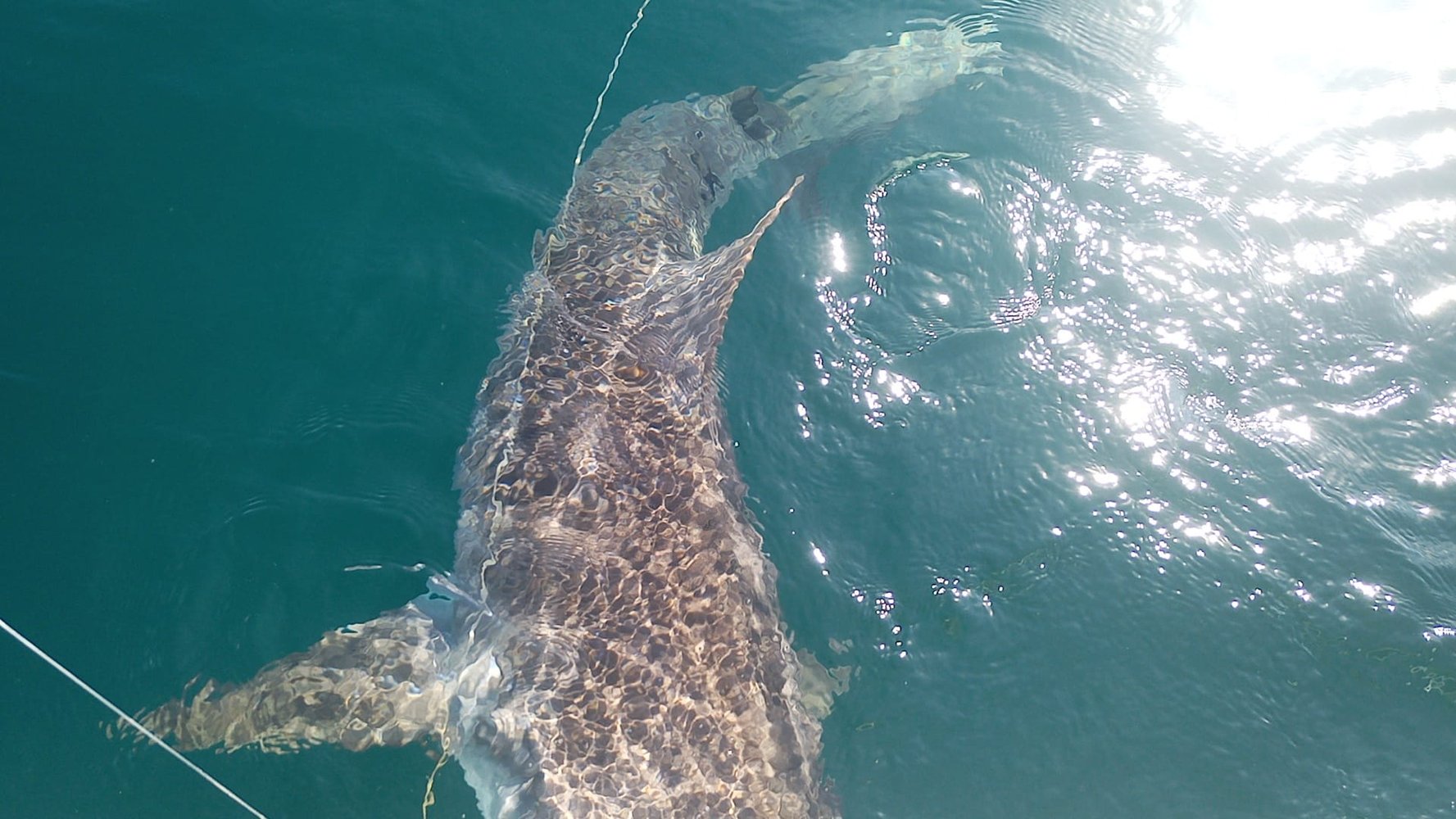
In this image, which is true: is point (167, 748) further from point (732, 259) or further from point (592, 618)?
point (732, 259)

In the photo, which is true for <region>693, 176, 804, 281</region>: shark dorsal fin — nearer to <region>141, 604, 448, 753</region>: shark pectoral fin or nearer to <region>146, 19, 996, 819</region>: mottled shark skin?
<region>146, 19, 996, 819</region>: mottled shark skin

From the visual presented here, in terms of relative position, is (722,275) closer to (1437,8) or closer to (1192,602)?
(1192,602)

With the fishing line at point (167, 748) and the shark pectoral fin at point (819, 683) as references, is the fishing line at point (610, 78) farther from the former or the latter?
the fishing line at point (167, 748)

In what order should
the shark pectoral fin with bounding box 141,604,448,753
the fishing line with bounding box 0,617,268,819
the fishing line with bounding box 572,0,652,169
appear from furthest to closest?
the fishing line with bounding box 572,0,652,169 → the shark pectoral fin with bounding box 141,604,448,753 → the fishing line with bounding box 0,617,268,819

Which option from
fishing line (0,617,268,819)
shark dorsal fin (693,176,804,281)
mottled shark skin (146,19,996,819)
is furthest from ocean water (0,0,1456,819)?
shark dorsal fin (693,176,804,281)

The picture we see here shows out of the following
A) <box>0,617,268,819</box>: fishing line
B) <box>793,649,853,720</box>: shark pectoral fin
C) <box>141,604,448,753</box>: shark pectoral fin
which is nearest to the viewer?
<box>0,617,268,819</box>: fishing line


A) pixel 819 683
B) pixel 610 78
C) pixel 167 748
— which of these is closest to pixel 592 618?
pixel 819 683

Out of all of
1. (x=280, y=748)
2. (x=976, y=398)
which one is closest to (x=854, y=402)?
(x=976, y=398)
